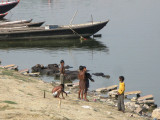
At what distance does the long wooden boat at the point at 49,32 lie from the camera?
3812cm

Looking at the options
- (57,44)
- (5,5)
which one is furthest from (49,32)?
(5,5)

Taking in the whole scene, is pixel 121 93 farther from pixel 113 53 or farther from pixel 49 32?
pixel 49 32

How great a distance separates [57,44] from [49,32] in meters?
1.75

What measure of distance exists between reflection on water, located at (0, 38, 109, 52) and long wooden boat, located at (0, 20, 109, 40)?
467mm

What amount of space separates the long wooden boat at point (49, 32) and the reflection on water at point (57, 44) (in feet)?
1.53

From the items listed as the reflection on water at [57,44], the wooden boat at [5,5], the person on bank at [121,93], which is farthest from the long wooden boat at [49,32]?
the person on bank at [121,93]

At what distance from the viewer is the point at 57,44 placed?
37500 millimetres

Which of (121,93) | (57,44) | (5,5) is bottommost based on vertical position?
(121,93)

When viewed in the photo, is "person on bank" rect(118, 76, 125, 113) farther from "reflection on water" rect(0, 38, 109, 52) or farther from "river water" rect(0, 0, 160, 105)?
"reflection on water" rect(0, 38, 109, 52)

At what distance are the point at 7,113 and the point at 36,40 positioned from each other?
29106 millimetres

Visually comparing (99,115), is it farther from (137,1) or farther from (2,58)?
(137,1)

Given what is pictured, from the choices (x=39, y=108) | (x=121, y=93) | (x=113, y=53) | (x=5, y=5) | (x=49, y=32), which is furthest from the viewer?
(x=5, y=5)

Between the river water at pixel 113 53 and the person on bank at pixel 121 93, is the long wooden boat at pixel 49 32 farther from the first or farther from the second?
the person on bank at pixel 121 93

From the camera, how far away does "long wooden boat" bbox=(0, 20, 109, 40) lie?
38.1m
